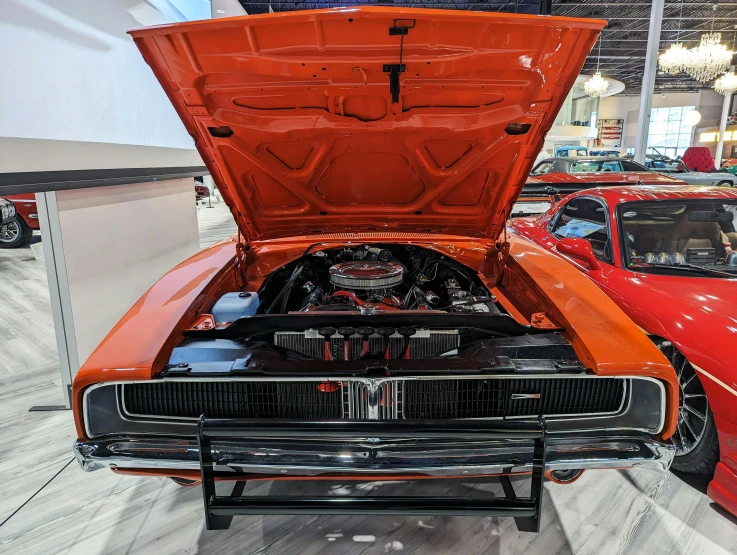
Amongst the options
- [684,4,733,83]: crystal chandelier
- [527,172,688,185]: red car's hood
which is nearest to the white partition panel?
[527,172,688,185]: red car's hood

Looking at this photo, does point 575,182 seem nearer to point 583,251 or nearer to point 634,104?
point 583,251

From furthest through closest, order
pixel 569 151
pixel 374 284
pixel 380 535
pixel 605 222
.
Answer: pixel 569 151 < pixel 605 222 < pixel 374 284 < pixel 380 535

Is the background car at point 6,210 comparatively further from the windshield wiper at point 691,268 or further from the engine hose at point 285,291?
the windshield wiper at point 691,268

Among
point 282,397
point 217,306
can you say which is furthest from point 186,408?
point 217,306

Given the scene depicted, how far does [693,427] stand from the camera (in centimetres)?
188

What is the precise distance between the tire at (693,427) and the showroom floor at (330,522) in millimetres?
89

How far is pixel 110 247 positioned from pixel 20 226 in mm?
5034

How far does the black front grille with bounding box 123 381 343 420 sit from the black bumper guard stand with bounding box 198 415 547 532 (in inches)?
5.6

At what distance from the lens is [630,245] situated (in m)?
2.53

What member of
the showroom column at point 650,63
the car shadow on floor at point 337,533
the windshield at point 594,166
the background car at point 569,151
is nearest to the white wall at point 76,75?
the car shadow on floor at point 337,533

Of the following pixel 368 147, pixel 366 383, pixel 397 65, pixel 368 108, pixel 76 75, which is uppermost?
pixel 76 75

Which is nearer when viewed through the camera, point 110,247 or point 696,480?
point 696,480

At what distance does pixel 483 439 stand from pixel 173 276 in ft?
4.68

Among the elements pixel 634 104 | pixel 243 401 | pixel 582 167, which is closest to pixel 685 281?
pixel 243 401
